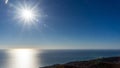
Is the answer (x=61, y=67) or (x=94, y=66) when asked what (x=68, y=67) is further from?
(x=94, y=66)

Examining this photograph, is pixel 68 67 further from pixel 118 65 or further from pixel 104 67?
pixel 118 65

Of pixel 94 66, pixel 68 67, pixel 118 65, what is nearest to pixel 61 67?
pixel 68 67

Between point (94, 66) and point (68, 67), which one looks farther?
point (94, 66)

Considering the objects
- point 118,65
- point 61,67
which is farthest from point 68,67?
point 118,65

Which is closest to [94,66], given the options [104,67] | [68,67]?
[104,67]

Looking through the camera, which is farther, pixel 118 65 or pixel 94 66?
pixel 94 66

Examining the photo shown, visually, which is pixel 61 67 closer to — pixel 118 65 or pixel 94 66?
pixel 94 66
